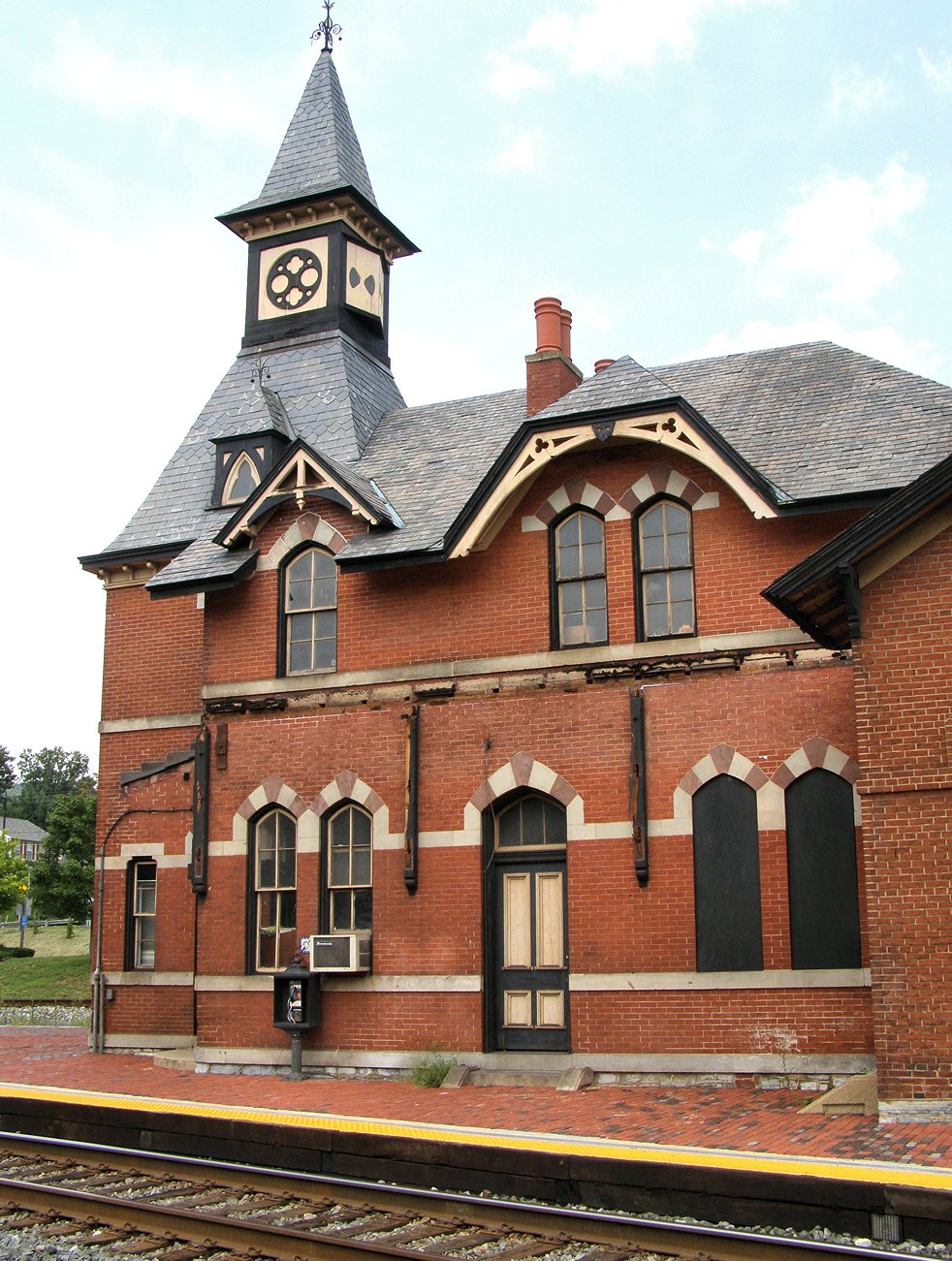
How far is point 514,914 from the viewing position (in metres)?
16.8

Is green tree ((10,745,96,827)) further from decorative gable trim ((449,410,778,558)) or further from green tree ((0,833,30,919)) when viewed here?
decorative gable trim ((449,410,778,558))

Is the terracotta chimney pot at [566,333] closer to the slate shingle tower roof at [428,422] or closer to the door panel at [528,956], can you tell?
the slate shingle tower roof at [428,422]

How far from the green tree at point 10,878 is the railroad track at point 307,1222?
1676 inches

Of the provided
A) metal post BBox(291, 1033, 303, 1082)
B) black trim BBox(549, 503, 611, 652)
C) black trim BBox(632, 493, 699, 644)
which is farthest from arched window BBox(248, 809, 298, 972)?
black trim BBox(632, 493, 699, 644)

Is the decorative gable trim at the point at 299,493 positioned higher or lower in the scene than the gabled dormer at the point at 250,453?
lower

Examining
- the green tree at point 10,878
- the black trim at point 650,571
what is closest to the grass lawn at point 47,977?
the green tree at point 10,878

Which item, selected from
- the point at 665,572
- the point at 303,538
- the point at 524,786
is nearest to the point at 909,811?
the point at 665,572

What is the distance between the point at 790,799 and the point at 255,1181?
729 centimetres

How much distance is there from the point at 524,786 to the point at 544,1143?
5.94 metres

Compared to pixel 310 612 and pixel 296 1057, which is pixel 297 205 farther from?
pixel 296 1057

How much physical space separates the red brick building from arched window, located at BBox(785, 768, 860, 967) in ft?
0.11

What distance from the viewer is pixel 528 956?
16.7 m

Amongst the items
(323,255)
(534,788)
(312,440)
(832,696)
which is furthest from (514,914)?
(323,255)

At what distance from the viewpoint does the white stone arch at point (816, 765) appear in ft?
48.9
